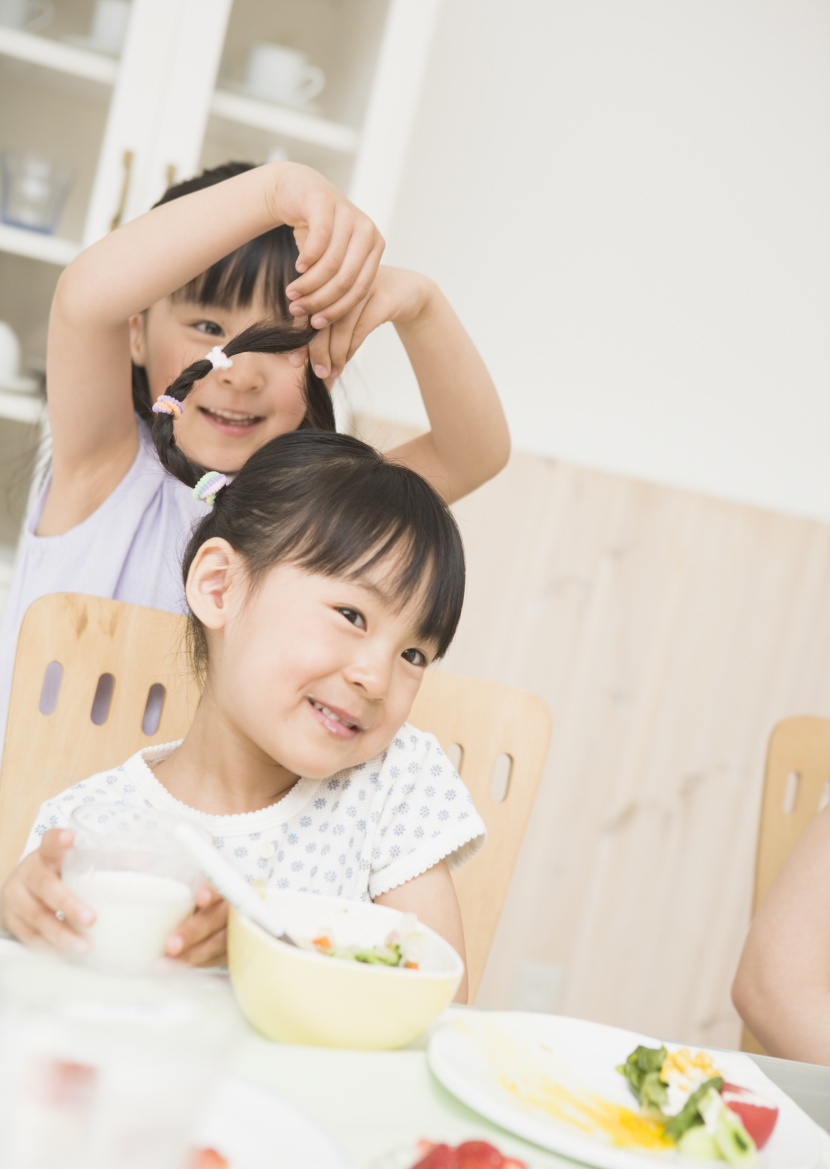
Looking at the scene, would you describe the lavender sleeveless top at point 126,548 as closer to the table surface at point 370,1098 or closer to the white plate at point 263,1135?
the table surface at point 370,1098

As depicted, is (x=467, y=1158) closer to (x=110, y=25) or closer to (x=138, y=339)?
(x=138, y=339)

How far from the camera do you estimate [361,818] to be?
0.98 metres

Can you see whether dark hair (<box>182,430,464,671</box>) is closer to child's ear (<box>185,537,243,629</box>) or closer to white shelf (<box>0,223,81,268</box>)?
child's ear (<box>185,537,243,629</box>)

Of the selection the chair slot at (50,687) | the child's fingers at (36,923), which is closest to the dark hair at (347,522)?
the chair slot at (50,687)

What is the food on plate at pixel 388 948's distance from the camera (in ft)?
1.93

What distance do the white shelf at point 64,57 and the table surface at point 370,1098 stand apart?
5.12 feet

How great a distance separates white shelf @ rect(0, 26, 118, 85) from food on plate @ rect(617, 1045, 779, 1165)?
1657 millimetres

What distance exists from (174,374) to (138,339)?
107 millimetres

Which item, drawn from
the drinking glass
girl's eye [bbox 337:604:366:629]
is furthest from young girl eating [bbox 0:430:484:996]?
the drinking glass

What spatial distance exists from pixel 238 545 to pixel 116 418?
35 centimetres

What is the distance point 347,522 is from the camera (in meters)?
0.90

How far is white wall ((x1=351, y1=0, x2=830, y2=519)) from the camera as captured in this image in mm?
2055

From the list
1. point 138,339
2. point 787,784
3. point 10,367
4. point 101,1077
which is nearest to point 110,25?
point 10,367

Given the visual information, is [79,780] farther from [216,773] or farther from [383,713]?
[383,713]
